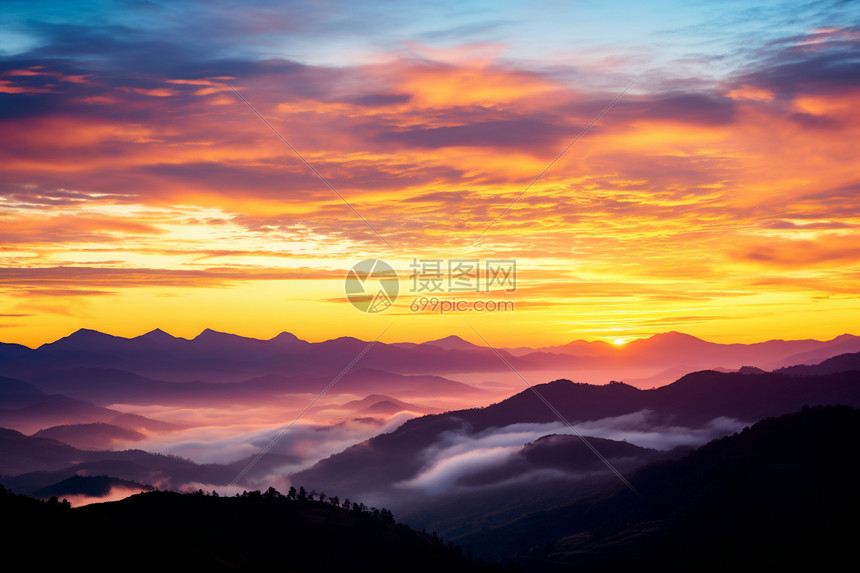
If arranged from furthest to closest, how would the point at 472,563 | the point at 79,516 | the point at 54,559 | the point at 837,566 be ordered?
the point at 837,566 < the point at 472,563 < the point at 79,516 < the point at 54,559

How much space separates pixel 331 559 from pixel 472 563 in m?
37.9

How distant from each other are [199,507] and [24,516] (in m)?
71.2

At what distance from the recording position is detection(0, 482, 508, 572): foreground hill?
94.6 metres

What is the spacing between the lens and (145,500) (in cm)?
16425

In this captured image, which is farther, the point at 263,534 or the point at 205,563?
the point at 263,534

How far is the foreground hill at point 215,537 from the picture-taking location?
94.6 metres

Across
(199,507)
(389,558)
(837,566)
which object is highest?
(199,507)

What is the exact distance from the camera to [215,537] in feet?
497

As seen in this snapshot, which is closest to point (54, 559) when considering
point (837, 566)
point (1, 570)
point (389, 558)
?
point (1, 570)

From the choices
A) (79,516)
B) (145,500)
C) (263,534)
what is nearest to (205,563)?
(79,516)

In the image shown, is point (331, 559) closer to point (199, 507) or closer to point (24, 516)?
point (199, 507)

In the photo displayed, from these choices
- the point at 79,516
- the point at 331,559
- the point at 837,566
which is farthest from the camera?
the point at 837,566

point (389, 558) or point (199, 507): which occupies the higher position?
point (199, 507)

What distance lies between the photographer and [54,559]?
88.9m
